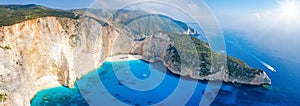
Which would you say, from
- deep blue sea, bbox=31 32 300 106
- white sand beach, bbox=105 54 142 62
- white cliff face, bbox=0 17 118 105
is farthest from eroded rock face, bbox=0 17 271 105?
deep blue sea, bbox=31 32 300 106

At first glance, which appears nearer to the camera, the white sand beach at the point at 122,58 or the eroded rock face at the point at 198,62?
the eroded rock face at the point at 198,62

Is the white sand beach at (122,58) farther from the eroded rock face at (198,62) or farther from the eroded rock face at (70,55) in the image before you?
the eroded rock face at (198,62)

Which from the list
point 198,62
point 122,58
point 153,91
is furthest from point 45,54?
point 198,62

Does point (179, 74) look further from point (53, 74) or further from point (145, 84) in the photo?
point (53, 74)

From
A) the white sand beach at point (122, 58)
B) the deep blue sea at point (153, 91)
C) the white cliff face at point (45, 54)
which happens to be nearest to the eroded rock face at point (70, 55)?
the white cliff face at point (45, 54)

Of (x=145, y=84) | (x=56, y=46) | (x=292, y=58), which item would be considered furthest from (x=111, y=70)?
(x=292, y=58)

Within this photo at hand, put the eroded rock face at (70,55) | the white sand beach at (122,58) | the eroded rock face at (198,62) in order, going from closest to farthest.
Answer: the eroded rock face at (70,55)
the eroded rock face at (198,62)
the white sand beach at (122,58)

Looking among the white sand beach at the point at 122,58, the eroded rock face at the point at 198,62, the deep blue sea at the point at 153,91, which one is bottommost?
the deep blue sea at the point at 153,91

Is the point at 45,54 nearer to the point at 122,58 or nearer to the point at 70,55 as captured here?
the point at 70,55
